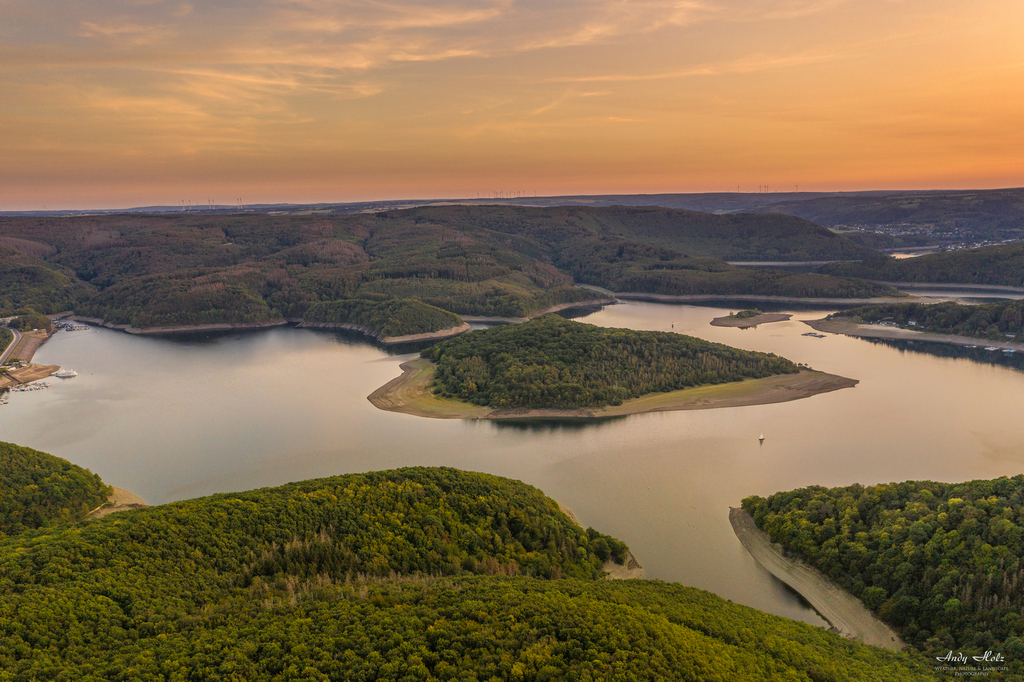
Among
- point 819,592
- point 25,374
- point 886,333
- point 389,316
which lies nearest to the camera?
point 819,592

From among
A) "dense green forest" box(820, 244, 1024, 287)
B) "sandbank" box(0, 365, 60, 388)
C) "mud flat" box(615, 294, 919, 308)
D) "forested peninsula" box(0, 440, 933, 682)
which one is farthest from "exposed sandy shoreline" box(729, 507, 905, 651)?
"dense green forest" box(820, 244, 1024, 287)

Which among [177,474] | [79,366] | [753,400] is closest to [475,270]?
[79,366]

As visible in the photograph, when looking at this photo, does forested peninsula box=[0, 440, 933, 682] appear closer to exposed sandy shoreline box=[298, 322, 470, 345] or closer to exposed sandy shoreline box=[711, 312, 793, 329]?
exposed sandy shoreline box=[298, 322, 470, 345]

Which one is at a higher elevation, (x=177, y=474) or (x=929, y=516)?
(x=929, y=516)

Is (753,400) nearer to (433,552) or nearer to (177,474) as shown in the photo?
(433,552)

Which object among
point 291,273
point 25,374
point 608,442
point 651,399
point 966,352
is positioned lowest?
point 608,442

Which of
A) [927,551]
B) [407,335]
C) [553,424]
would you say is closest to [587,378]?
[553,424]

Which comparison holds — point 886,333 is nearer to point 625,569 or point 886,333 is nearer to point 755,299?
point 755,299
